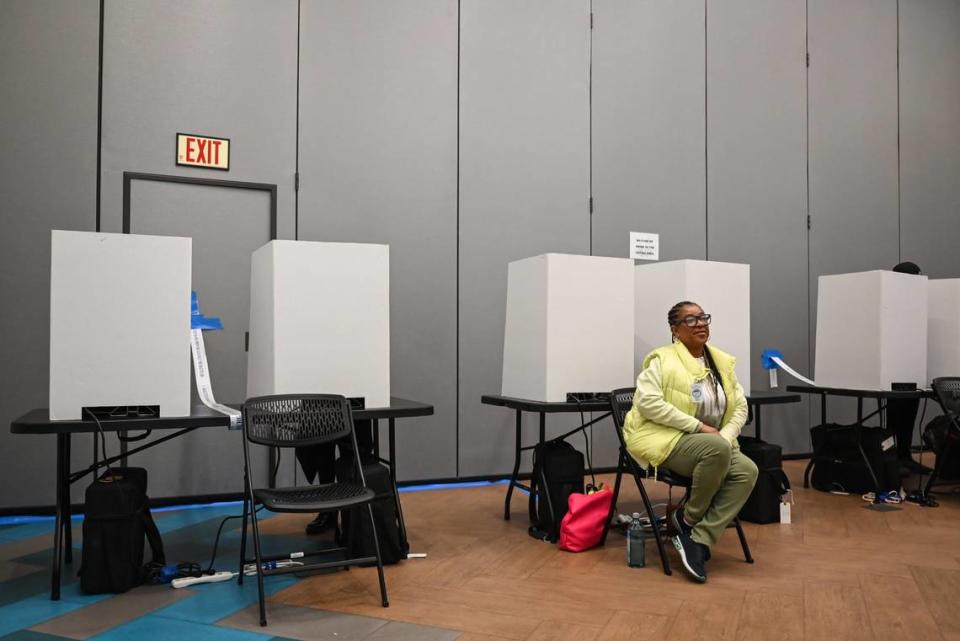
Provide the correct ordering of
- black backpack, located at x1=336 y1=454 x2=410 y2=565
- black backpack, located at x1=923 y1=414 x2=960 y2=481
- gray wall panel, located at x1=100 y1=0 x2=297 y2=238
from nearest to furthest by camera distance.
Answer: black backpack, located at x1=336 y1=454 x2=410 y2=565 → gray wall panel, located at x1=100 y1=0 x2=297 y2=238 → black backpack, located at x1=923 y1=414 x2=960 y2=481

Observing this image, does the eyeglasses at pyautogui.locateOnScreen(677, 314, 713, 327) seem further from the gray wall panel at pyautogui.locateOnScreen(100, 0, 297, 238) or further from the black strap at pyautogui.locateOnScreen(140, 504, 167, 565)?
the gray wall panel at pyautogui.locateOnScreen(100, 0, 297, 238)

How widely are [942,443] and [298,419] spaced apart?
14.2 ft

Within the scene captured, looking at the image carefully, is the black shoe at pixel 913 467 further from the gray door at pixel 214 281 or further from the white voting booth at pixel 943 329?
the gray door at pixel 214 281

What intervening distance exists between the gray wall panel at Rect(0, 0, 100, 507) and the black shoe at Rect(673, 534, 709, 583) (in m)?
3.59

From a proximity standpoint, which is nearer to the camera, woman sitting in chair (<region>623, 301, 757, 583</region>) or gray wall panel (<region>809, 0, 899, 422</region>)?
woman sitting in chair (<region>623, 301, 757, 583</region>)

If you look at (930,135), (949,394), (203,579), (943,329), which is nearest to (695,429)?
(203,579)

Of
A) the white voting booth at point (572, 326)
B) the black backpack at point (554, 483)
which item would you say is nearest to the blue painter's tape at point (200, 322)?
the white voting booth at point (572, 326)

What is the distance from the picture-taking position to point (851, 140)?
6961 millimetres

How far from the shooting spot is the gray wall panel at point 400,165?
17.1 ft

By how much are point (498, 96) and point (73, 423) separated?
12.8ft

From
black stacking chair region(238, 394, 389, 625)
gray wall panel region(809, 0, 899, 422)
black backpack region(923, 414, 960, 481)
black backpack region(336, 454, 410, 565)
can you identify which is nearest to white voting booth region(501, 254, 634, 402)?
black backpack region(336, 454, 410, 565)

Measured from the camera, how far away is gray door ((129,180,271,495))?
188 inches

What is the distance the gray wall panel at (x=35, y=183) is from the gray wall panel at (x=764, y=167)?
15.7ft

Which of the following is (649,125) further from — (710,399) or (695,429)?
(695,429)
